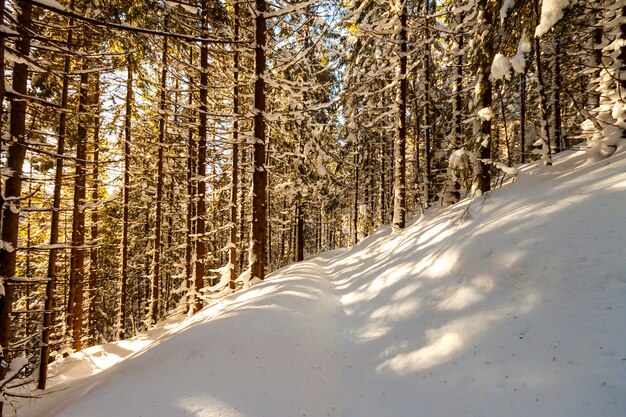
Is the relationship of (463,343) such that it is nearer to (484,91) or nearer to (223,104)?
(484,91)

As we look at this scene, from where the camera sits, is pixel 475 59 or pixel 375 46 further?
pixel 375 46

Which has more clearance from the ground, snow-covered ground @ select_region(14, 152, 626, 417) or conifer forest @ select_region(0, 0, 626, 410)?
Answer: conifer forest @ select_region(0, 0, 626, 410)

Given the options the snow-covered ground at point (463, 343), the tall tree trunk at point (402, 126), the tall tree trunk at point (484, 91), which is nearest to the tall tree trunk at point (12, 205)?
the snow-covered ground at point (463, 343)

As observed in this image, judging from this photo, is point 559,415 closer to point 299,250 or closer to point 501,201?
point 501,201

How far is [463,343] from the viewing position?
3.94m

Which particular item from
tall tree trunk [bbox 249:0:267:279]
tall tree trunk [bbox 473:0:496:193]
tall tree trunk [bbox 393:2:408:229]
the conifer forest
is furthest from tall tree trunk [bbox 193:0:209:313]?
tall tree trunk [bbox 473:0:496:193]

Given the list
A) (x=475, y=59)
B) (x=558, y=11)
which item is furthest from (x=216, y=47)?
(x=558, y=11)

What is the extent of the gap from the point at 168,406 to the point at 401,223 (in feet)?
36.6

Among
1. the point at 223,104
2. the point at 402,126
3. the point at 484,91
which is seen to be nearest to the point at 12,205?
the point at 223,104

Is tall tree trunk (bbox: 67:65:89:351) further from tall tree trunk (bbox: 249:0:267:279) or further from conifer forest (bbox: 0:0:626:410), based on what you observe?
tall tree trunk (bbox: 249:0:267:279)

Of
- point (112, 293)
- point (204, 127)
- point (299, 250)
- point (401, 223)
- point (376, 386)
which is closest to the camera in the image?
point (376, 386)

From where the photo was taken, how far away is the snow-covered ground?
2979 millimetres

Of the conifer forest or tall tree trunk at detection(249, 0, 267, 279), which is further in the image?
tall tree trunk at detection(249, 0, 267, 279)

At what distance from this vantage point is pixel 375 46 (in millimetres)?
13805
